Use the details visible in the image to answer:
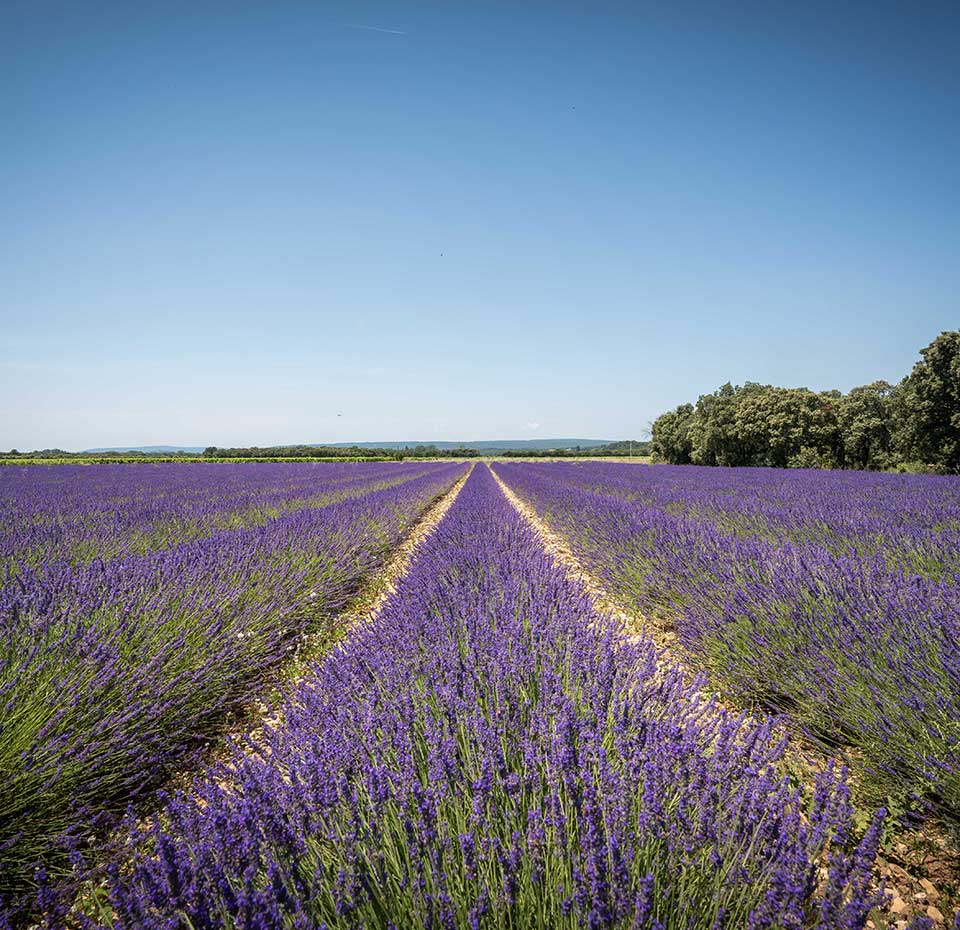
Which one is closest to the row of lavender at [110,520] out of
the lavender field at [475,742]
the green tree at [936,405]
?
the lavender field at [475,742]

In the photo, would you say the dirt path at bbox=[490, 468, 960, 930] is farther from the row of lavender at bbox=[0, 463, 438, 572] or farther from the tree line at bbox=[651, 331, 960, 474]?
the tree line at bbox=[651, 331, 960, 474]

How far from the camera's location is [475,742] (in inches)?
55.9

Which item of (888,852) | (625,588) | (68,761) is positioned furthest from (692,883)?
(625,588)

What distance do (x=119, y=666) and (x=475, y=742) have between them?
1.68m

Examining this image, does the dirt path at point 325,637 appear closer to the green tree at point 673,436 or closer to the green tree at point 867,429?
the green tree at point 867,429

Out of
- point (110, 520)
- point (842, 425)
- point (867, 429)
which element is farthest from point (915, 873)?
point (842, 425)

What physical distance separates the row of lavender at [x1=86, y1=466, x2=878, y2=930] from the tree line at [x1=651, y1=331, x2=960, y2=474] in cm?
2403

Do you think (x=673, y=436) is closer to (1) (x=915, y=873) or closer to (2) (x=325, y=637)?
(2) (x=325, y=637)

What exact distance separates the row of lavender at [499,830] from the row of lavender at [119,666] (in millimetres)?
278

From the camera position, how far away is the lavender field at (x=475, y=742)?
3.05 ft

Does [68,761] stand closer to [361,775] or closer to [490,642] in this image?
[361,775]

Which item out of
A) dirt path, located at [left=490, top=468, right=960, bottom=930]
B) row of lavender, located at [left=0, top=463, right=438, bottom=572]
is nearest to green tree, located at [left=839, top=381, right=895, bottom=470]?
row of lavender, located at [left=0, top=463, right=438, bottom=572]

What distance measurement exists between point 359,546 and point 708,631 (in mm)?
3829

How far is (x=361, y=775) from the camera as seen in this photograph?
1262 mm
